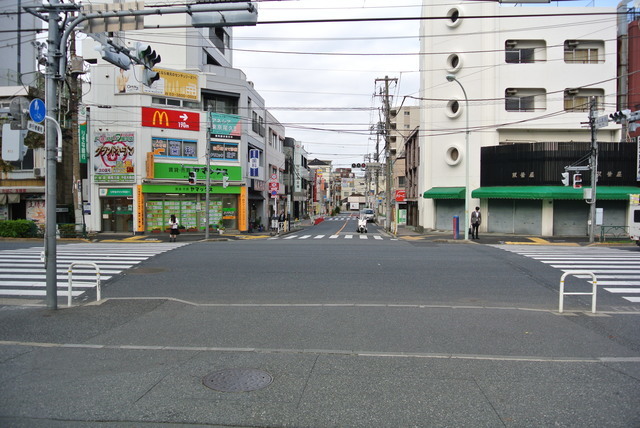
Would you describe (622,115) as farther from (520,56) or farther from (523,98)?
(520,56)

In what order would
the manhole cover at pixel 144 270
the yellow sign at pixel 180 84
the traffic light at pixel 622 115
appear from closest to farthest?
1. the manhole cover at pixel 144 270
2. the traffic light at pixel 622 115
3. the yellow sign at pixel 180 84

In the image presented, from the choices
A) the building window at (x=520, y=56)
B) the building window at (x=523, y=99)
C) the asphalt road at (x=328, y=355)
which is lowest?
the asphalt road at (x=328, y=355)

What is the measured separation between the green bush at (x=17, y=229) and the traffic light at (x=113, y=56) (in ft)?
68.1

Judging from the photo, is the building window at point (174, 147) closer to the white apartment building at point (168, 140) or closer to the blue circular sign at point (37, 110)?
the white apartment building at point (168, 140)


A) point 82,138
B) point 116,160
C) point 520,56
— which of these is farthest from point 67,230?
point 520,56

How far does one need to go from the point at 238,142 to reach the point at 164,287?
22310mm

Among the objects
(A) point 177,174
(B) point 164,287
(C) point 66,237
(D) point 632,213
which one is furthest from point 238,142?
(D) point 632,213

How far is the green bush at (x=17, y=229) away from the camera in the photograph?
25.9 meters

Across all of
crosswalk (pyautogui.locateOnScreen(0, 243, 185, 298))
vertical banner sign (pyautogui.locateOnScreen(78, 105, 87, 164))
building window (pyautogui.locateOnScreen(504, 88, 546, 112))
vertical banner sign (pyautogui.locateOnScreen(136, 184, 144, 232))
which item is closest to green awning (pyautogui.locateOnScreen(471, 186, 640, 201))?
building window (pyautogui.locateOnScreen(504, 88, 546, 112))

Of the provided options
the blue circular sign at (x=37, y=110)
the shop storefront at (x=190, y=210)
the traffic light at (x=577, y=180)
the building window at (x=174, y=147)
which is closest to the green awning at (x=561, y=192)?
the traffic light at (x=577, y=180)

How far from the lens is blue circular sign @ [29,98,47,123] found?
8.64 meters

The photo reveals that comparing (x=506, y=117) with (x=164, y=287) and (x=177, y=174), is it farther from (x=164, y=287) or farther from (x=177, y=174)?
(x=164, y=287)

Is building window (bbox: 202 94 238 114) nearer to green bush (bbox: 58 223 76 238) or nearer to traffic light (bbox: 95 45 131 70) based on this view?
green bush (bbox: 58 223 76 238)

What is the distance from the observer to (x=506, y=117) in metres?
30.5
